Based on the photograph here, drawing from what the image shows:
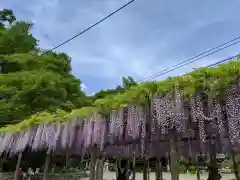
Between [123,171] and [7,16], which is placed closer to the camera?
[123,171]

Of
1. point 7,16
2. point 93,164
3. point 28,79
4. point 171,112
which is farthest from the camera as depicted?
point 7,16

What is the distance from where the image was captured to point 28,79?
33.7 feet

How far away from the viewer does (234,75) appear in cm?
330

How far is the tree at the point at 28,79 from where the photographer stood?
10.1 m

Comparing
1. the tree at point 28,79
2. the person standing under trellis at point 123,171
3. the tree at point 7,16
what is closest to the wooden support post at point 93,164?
the tree at point 28,79

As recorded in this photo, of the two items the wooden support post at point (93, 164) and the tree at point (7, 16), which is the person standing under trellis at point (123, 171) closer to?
the wooden support post at point (93, 164)

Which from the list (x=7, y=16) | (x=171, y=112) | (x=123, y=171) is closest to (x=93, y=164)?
(x=171, y=112)

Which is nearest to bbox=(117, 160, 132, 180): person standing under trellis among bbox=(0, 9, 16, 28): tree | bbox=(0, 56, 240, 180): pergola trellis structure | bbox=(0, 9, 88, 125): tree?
bbox=(0, 9, 88, 125): tree

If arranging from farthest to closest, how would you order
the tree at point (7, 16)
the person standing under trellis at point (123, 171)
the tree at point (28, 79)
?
the tree at point (7, 16) < the person standing under trellis at point (123, 171) < the tree at point (28, 79)

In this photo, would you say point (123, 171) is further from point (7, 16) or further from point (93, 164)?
point (7, 16)

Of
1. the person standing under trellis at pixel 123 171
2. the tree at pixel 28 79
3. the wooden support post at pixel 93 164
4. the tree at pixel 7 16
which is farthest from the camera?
the tree at pixel 7 16

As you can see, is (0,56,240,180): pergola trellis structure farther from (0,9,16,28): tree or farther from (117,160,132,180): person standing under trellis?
(0,9,16,28): tree

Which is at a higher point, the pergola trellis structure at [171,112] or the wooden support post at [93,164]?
the pergola trellis structure at [171,112]

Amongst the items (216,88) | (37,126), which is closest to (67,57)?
(37,126)
